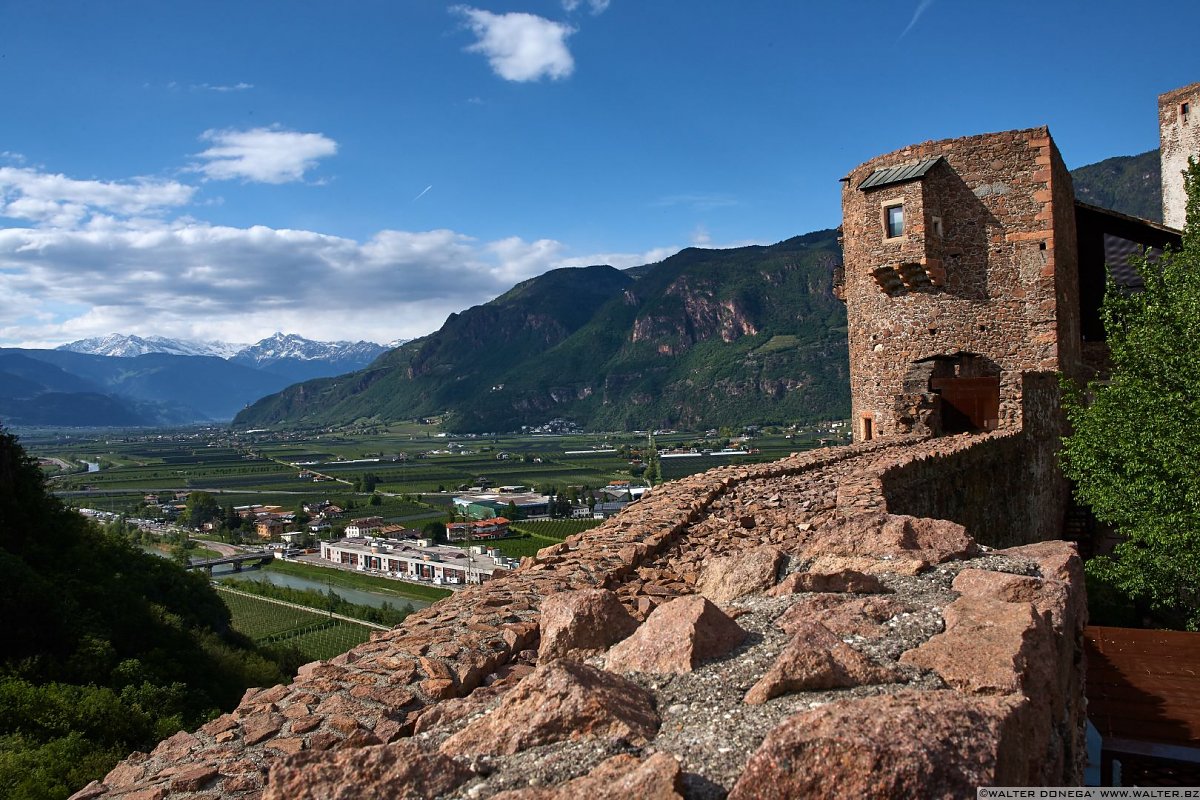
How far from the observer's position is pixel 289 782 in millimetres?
2652

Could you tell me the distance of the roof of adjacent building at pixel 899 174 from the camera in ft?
50.0

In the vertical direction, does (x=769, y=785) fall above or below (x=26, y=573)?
above

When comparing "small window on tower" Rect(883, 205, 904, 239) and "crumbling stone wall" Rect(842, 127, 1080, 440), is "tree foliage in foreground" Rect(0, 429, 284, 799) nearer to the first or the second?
"crumbling stone wall" Rect(842, 127, 1080, 440)

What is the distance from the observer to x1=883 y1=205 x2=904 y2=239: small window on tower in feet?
50.7

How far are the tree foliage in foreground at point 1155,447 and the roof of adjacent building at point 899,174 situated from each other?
421 centimetres

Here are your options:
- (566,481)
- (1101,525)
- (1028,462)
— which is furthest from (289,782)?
(566,481)

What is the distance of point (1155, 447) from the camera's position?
11172 millimetres

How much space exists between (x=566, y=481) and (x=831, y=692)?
3803 inches

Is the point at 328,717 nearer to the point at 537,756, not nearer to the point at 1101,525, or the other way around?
the point at 537,756

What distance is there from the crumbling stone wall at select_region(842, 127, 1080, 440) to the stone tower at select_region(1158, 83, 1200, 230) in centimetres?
897

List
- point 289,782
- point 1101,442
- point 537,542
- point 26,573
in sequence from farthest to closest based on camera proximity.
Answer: point 537,542, point 26,573, point 1101,442, point 289,782

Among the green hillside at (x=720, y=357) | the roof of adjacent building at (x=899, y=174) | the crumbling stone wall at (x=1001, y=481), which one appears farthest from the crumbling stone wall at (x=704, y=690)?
the green hillside at (x=720, y=357)

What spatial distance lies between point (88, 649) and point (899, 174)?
74.9ft

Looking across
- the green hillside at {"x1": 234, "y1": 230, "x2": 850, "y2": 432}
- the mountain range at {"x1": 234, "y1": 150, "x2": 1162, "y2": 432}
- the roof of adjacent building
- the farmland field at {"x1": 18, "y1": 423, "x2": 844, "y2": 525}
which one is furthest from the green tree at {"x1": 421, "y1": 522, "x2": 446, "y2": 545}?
the green hillside at {"x1": 234, "y1": 230, "x2": 850, "y2": 432}
